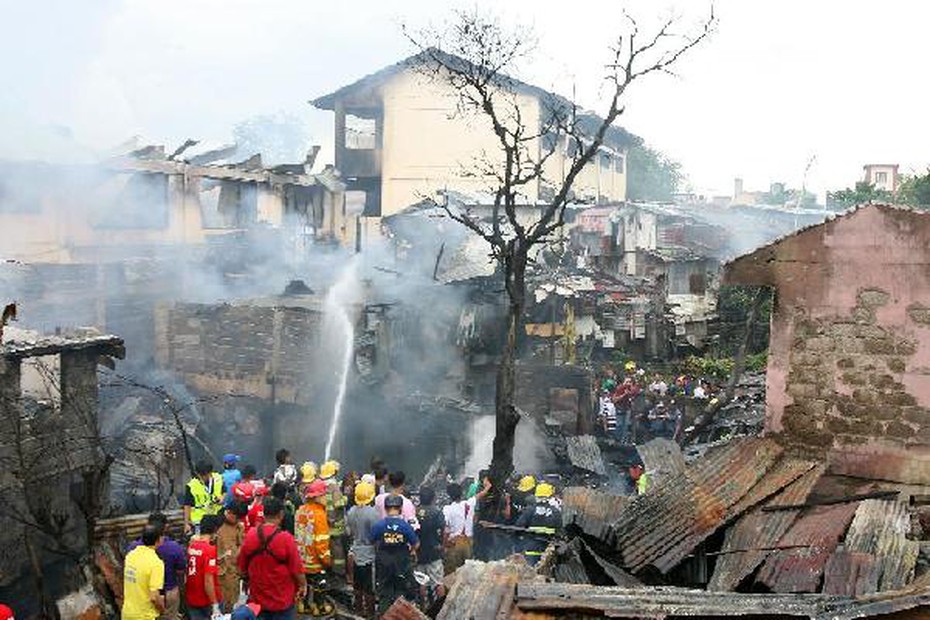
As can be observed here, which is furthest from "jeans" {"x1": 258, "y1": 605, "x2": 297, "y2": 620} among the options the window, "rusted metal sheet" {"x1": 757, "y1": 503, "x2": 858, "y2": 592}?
the window

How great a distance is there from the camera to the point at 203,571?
8133 millimetres

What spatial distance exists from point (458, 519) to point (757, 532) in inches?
155

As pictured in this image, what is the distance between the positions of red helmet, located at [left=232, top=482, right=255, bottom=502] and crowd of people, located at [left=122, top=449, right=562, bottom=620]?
18 millimetres

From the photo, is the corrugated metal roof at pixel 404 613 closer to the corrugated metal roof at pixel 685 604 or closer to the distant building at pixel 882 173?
the corrugated metal roof at pixel 685 604

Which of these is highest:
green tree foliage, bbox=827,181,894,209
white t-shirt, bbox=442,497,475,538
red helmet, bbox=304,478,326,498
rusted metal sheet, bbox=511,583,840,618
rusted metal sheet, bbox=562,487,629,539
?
green tree foliage, bbox=827,181,894,209

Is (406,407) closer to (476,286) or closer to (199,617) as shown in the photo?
(476,286)

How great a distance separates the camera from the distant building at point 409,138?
1439 inches

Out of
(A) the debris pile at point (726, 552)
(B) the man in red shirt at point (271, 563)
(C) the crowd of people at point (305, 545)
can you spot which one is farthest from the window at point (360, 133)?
(B) the man in red shirt at point (271, 563)

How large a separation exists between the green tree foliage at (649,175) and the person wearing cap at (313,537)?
48.8 m

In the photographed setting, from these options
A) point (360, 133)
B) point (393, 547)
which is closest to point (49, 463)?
point (393, 547)

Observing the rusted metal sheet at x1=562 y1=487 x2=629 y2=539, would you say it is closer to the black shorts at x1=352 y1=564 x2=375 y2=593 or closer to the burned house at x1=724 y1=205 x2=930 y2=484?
the burned house at x1=724 y1=205 x2=930 y2=484

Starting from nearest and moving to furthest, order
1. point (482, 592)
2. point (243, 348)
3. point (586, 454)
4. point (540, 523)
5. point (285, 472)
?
point (482, 592) → point (540, 523) → point (285, 472) → point (586, 454) → point (243, 348)

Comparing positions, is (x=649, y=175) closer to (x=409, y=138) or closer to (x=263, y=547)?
(x=409, y=138)

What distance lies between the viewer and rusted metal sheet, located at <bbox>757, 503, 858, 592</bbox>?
650 cm
